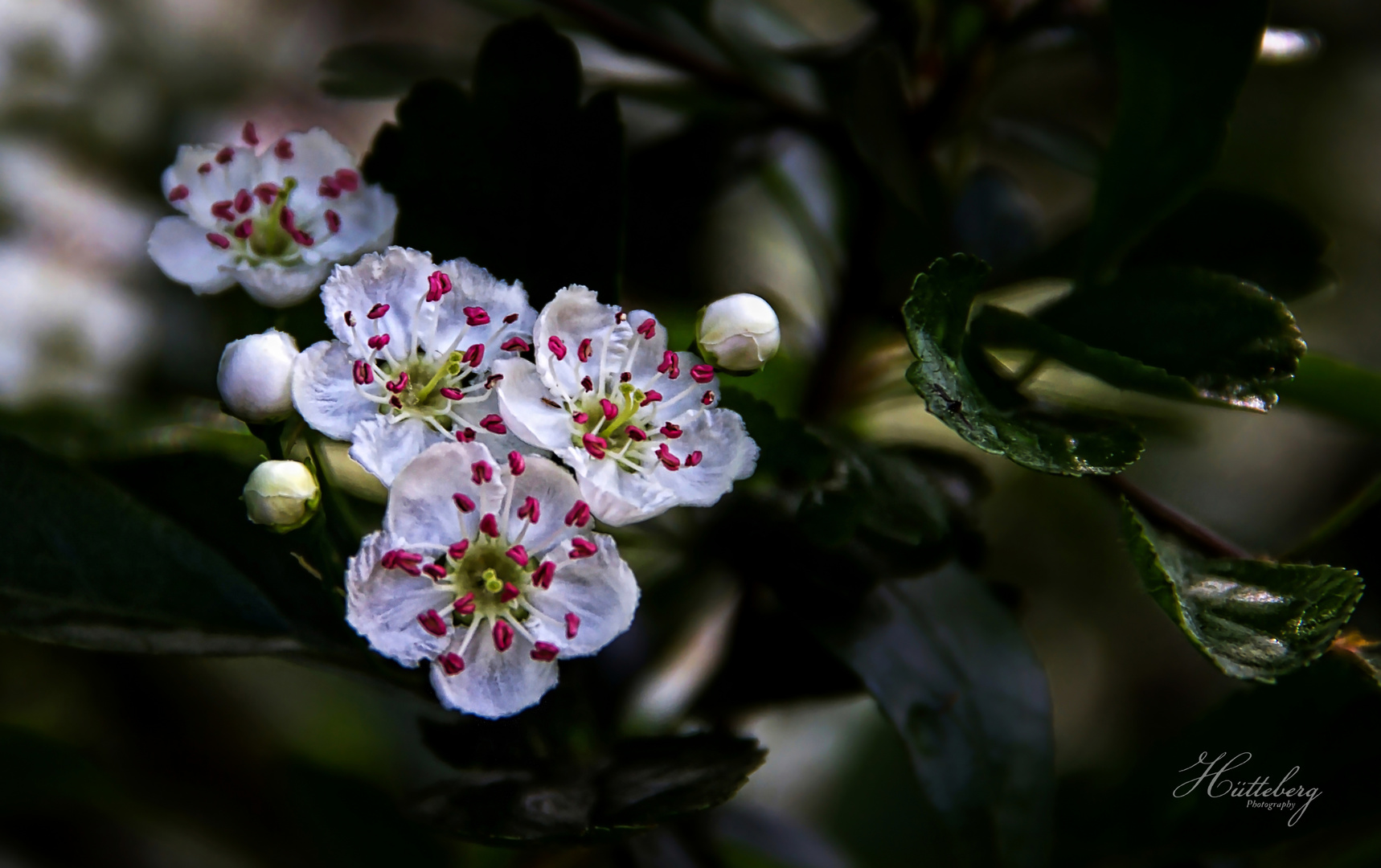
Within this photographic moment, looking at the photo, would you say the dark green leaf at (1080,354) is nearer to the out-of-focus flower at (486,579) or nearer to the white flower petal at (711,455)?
the white flower petal at (711,455)

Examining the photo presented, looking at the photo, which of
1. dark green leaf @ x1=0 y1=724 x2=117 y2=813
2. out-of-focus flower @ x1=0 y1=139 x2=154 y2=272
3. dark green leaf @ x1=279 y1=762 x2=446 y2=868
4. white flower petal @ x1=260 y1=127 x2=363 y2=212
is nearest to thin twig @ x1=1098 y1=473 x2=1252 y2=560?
white flower petal @ x1=260 y1=127 x2=363 y2=212

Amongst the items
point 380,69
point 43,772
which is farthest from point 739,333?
point 43,772

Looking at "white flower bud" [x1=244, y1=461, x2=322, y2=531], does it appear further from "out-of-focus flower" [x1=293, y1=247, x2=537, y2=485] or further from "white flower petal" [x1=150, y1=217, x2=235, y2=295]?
"white flower petal" [x1=150, y1=217, x2=235, y2=295]

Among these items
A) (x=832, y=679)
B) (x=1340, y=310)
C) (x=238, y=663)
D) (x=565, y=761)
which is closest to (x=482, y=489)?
(x=565, y=761)

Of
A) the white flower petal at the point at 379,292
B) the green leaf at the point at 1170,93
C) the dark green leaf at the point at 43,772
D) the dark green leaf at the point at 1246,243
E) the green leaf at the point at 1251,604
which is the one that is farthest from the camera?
the dark green leaf at the point at 43,772

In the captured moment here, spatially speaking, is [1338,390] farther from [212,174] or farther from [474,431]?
[212,174]

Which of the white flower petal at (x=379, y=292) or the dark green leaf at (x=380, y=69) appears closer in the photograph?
the white flower petal at (x=379, y=292)

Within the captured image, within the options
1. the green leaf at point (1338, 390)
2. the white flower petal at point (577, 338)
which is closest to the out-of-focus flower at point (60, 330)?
the white flower petal at point (577, 338)
